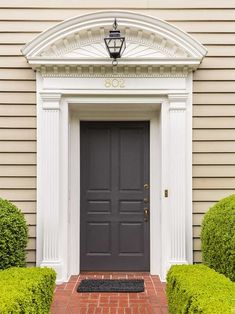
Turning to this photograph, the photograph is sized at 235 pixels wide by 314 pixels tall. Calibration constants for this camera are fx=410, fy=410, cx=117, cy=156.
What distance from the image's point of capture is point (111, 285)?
5039mm

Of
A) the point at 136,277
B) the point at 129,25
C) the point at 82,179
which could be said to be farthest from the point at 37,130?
the point at 136,277

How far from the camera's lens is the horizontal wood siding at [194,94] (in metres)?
5.36

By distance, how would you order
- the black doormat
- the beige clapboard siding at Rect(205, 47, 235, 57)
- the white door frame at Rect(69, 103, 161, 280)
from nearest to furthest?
the black doormat, the beige clapboard siding at Rect(205, 47, 235, 57), the white door frame at Rect(69, 103, 161, 280)

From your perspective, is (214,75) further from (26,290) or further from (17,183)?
(26,290)

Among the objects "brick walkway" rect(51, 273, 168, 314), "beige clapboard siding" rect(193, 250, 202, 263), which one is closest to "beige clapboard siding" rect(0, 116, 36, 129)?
"brick walkway" rect(51, 273, 168, 314)

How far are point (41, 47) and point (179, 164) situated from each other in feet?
7.58

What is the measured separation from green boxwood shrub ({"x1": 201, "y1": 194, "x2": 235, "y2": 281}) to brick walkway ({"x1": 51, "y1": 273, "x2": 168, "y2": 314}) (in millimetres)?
725

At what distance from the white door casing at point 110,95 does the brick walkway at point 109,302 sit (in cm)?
40

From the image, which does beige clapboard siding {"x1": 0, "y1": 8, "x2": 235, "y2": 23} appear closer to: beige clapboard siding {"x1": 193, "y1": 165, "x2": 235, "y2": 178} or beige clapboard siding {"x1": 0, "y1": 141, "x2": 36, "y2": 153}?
beige clapboard siding {"x1": 0, "y1": 141, "x2": 36, "y2": 153}

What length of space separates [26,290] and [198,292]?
123cm

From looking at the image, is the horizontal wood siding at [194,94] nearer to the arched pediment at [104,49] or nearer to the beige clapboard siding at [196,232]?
the beige clapboard siding at [196,232]

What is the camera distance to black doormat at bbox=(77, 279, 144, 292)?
4.87 meters

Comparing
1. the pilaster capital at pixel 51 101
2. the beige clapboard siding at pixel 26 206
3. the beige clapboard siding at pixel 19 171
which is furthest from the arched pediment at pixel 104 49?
the beige clapboard siding at pixel 26 206

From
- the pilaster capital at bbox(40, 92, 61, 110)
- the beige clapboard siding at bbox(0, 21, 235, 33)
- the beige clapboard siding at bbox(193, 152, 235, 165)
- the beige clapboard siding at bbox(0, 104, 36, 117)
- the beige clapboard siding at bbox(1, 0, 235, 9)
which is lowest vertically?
the beige clapboard siding at bbox(193, 152, 235, 165)
